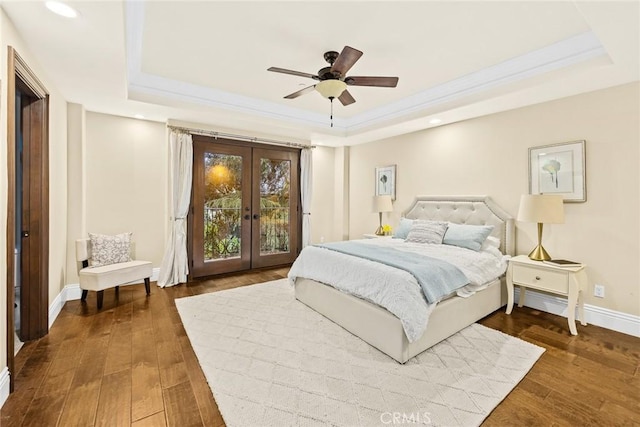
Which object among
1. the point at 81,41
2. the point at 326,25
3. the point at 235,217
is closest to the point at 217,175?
the point at 235,217

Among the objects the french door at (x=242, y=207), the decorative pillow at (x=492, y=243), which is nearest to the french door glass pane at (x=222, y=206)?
the french door at (x=242, y=207)

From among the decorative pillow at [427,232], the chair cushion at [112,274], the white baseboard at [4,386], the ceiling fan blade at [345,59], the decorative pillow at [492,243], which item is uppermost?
the ceiling fan blade at [345,59]

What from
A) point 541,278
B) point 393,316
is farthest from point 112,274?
point 541,278

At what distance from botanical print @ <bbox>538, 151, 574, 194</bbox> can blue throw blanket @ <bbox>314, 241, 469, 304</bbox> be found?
1.71 meters

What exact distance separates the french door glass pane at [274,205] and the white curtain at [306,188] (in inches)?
11.1

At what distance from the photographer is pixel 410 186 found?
5.11 m

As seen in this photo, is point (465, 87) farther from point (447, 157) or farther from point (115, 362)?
point (115, 362)

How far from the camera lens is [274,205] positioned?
18.6 ft

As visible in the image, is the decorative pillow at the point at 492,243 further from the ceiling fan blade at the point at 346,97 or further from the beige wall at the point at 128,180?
the beige wall at the point at 128,180

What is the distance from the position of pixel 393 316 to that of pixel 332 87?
2.15 meters

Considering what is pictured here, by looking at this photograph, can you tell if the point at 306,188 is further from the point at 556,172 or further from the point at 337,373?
the point at 337,373

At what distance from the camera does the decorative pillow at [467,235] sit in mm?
3584

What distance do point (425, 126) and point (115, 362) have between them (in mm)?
4823

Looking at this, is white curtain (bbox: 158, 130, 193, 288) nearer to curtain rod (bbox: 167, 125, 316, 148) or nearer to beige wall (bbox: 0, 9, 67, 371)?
curtain rod (bbox: 167, 125, 316, 148)
